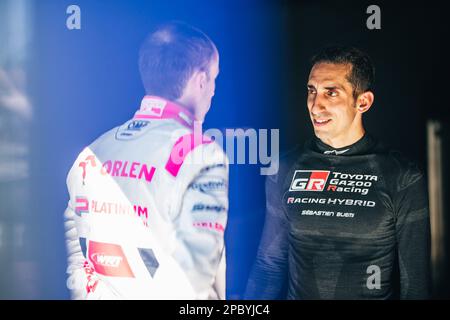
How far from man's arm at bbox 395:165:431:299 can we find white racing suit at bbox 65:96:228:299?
874 mm

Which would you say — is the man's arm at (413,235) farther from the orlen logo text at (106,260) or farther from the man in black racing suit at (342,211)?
the orlen logo text at (106,260)

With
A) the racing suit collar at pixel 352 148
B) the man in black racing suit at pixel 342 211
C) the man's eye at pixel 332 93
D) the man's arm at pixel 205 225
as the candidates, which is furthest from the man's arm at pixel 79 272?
the man's eye at pixel 332 93

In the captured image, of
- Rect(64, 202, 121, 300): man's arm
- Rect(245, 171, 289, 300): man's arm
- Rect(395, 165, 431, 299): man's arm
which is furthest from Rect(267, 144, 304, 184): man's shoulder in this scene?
Rect(64, 202, 121, 300): man's arm

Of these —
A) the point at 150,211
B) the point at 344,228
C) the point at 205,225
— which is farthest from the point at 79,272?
the point at 344,228

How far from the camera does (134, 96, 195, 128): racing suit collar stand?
315 cm

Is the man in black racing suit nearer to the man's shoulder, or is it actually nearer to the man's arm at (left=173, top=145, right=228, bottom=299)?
the man's shoulder

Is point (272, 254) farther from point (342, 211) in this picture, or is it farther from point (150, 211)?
point (150, 211)

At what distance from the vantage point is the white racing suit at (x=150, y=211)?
10.1 feet

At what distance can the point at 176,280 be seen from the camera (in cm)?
309

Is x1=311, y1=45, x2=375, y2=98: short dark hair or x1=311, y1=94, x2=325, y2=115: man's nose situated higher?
x1=311, y1=45, x2=375, y2=98: short dark hair

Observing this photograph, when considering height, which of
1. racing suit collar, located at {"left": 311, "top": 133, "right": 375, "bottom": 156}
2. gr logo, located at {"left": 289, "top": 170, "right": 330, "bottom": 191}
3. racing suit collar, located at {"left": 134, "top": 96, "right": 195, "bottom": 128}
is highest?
racing suit collar, located at {"left": 134, "top": 96, "right": 195, "bottom": 128}

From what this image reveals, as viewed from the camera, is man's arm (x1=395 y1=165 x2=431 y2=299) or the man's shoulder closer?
man's arm (x1=395 y1=165 x2=431 y2=299)

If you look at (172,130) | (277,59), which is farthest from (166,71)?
(277,59)

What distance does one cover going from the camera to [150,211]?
3100mm
